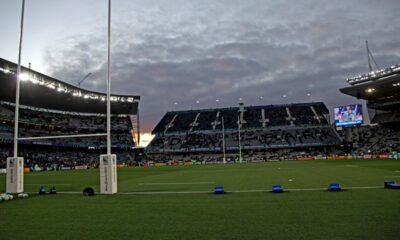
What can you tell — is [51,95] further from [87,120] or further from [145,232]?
[145,232]

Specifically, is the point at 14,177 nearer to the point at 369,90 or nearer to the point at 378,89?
the point at 369,90

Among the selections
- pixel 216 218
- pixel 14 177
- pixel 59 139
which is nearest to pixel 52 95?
pixel 59 139

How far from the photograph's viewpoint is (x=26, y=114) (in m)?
54.7

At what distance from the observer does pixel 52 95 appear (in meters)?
52.6

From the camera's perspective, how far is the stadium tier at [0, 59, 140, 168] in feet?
152

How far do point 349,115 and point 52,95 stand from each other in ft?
203

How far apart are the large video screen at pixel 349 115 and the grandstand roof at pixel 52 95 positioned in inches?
1885

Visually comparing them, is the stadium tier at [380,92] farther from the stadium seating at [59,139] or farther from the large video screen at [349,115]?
the stadium seating at [59,139]

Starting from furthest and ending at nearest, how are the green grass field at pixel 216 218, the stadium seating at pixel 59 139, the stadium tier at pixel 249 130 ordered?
the stadium tier at pixel 249 130 → the stadium seating at pixel 59 139 → the green grass field at pixel 216 218

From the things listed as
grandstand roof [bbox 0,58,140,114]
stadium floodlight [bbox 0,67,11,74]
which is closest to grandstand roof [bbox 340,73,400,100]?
grandstand roof [bbox 0,58,140,114]

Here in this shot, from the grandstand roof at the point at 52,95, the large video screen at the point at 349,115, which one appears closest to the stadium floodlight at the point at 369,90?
the large video screen at the point at 349,115

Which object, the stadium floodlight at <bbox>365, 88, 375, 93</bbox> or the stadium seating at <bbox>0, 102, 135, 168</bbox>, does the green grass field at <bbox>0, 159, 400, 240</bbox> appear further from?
the stadium floodlight at <bbox>365, 88, 375, 93</bbox>

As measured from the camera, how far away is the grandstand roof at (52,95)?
4105cm

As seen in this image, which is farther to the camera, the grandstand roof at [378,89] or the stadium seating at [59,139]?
the stadium seating at [59,139]
